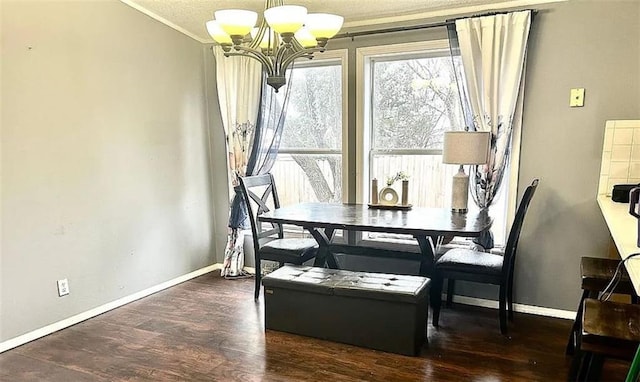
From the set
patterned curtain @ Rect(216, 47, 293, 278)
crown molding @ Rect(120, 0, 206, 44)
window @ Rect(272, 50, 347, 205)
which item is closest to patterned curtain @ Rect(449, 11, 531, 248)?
window @ Rect(272, 50, 347, 205)

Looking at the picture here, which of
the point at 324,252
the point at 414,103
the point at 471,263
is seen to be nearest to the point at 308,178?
the point at 324,252

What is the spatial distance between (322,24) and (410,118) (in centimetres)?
142

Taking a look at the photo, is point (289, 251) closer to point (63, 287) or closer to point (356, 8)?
point (63, 287)

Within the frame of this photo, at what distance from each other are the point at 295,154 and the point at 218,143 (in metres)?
0.80

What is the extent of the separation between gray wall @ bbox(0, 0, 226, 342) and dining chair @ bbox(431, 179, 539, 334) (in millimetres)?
2367

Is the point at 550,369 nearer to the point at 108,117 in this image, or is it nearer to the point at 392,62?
the point at 392,62

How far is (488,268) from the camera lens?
2.97 m

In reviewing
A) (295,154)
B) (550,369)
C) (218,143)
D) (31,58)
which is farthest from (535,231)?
(31,58)

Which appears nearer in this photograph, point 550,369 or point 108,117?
point 550,369

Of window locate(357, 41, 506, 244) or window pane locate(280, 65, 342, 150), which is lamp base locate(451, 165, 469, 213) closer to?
window locate(357, 41, 506, 244)

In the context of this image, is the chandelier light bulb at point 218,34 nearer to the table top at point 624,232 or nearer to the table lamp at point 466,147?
the table lamp at point 466,147

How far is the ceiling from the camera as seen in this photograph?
333 centimetres

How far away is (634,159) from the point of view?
295 centimetres

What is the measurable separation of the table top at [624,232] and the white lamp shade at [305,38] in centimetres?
185
